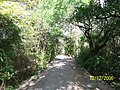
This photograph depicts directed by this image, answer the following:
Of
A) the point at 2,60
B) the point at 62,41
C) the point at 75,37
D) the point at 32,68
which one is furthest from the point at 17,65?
the point at 62,41

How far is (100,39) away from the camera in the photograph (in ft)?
54.2

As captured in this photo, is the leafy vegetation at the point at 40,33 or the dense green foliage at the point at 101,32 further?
the dense green foliage at the point at 101,32

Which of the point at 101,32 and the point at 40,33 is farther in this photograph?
the point at 40,33

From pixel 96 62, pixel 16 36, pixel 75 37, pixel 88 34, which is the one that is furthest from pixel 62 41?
pixel 16 36

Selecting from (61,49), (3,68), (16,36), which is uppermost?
(16,36)

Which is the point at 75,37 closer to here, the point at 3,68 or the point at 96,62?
the point at 96,62

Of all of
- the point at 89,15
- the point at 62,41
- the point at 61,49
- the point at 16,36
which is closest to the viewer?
the point at 16,36

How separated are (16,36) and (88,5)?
5.28 metres

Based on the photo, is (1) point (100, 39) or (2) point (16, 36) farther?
(1) point (100, 39)

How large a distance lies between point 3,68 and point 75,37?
2795cm

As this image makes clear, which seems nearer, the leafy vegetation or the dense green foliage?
the leafy vegetation

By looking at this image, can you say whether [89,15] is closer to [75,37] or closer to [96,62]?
[96,62]

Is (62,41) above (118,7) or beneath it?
beneath

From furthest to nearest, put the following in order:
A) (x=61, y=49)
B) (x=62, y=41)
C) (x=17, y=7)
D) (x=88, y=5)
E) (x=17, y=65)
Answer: (x=61, y=49) < (x=62, y=41) < (x=88, y=5) < (x=17, y=65) < (x=17, y=7)
